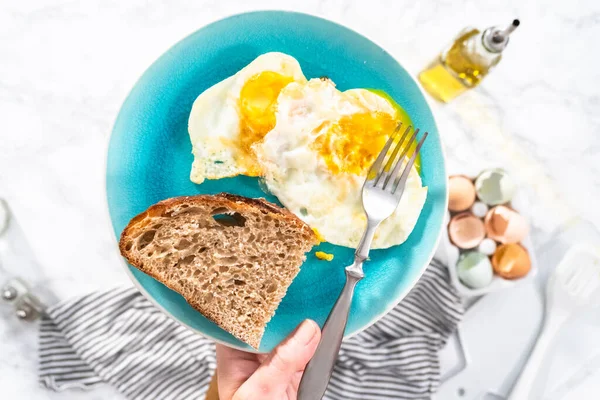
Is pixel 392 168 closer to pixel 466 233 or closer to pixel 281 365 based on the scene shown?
pixel 466 233

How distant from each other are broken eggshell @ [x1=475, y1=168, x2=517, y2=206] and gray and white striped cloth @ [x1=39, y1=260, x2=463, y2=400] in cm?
41

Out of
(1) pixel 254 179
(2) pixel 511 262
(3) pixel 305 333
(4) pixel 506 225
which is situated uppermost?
(4) pixel 506 225

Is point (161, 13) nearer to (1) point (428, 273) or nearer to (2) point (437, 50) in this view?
(2) point (437, 50)

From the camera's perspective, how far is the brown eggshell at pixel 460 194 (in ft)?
7.90

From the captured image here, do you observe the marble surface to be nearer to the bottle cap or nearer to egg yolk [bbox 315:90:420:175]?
the bottle cap

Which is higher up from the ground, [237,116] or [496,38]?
[496,38]

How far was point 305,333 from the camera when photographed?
178cm

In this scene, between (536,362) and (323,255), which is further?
(536,362)

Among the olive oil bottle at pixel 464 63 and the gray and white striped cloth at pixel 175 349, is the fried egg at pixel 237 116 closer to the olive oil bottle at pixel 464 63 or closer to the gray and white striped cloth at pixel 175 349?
the olive oil bottle at pixel 464 63

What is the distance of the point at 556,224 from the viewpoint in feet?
8.35

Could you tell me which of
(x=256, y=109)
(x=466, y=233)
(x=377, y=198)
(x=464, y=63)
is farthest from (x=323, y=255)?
(x=464, y=63)

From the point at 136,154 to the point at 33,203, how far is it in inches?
30.0

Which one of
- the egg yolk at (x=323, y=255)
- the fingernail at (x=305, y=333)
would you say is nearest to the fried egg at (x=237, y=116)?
the egg yolk at (x=323, y=255)

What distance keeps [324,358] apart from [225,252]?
1.73ft
